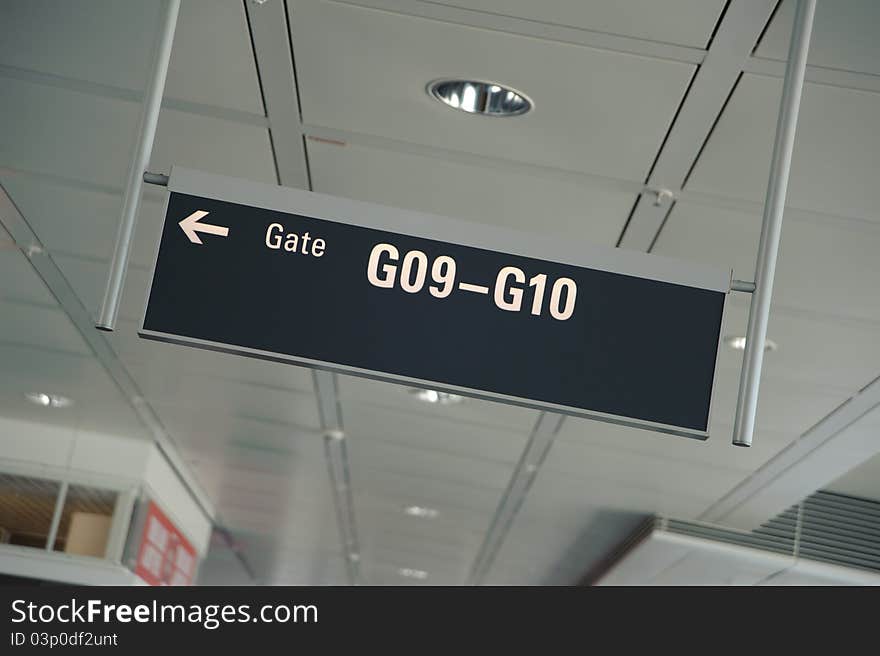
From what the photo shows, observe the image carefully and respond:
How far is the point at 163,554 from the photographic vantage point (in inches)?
342

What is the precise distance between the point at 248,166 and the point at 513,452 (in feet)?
11.4

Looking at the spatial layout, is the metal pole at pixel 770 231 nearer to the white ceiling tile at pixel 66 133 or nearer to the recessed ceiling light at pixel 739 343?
the white ceiling tile at pixel 66 133

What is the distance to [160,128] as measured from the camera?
3891mm

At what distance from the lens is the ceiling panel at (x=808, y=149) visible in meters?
3.08

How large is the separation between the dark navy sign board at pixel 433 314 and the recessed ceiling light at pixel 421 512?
22.4ft

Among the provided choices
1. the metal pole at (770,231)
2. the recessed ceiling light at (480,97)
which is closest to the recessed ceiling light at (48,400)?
the recessed ceiling light at (480,97)
